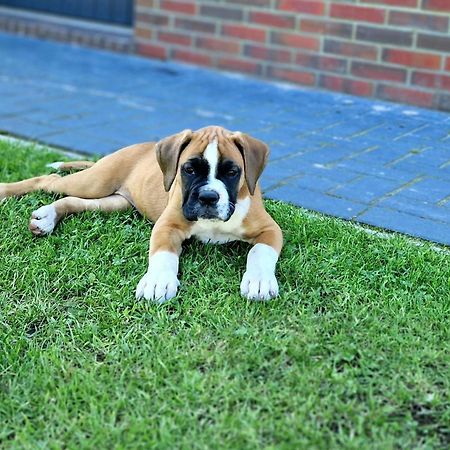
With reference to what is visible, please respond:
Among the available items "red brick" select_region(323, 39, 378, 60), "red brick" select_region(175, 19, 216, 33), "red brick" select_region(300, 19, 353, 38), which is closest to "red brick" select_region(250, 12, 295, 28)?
"red brick" select_region(300, 19, 353, 38)

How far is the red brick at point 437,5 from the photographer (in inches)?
293

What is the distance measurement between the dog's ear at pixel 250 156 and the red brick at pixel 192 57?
199 inches

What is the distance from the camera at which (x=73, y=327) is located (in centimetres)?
403

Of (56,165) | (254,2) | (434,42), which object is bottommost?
(56,165)

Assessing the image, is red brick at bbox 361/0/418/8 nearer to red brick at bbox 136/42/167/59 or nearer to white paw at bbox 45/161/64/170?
red brick at bbox 136/42/167/59

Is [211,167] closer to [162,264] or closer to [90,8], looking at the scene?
[162,264]

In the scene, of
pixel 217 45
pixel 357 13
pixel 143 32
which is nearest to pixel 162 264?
pixel 357 13

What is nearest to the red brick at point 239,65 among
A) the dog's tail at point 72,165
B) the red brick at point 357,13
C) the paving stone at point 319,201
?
the red brick at point 357,13

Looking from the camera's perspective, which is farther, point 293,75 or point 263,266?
point 293,75

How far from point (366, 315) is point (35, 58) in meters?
7.02

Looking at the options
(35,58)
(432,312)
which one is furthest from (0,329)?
(35,58)

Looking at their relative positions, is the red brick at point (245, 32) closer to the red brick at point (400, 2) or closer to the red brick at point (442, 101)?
the red brick at point (400, 2)

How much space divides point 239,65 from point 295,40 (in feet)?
2.56

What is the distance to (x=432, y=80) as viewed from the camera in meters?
7.69
